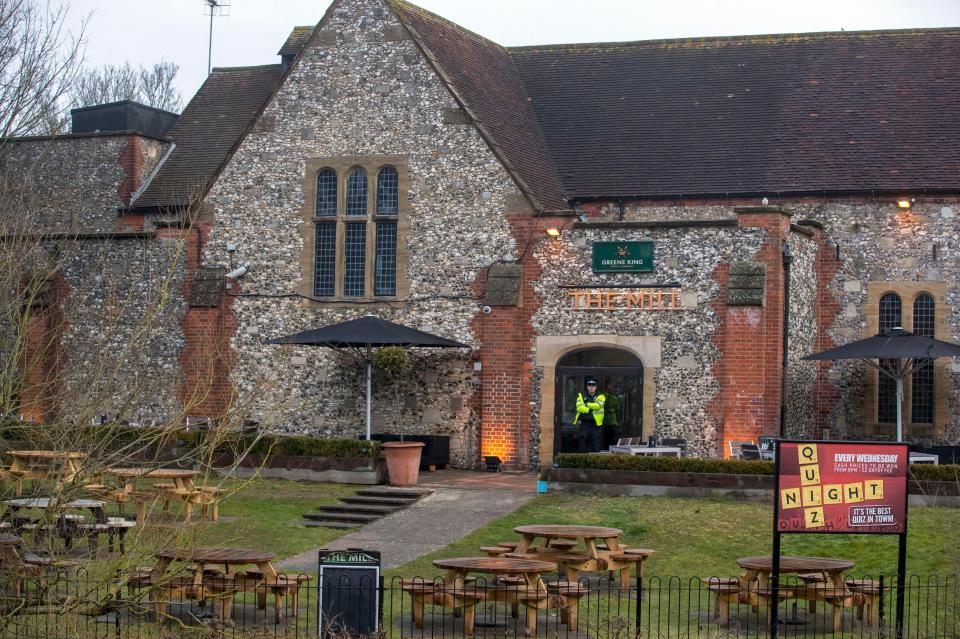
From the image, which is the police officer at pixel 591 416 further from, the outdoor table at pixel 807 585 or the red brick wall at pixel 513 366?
the outdoor table at pixel 807 585

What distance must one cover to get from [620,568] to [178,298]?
1584 cm

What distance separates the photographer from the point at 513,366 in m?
28.6

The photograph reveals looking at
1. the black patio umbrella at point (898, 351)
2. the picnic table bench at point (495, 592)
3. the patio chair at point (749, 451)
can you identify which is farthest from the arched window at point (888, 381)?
the picnic table bench at point (495, 592)

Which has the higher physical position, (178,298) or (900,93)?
(900,93)

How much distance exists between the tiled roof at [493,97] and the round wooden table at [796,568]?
13.2 m

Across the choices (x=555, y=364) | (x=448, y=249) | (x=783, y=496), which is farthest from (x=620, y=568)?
(x=448, y=249)

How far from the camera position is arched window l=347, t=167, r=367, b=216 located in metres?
30.3

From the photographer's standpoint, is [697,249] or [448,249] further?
[448,249]

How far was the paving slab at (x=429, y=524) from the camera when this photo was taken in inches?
797

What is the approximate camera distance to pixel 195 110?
124ft

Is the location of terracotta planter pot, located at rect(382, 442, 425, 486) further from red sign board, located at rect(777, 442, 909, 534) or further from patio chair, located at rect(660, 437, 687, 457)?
red sign board, located at rect(777, 442, 909, 534)

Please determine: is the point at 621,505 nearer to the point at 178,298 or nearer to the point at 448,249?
the point at 448,249

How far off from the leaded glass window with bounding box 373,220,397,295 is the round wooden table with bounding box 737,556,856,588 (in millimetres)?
14511

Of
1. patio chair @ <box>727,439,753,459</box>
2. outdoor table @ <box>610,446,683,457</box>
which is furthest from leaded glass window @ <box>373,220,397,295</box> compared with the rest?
patio chair @ <box>727,439,753,459</box>
